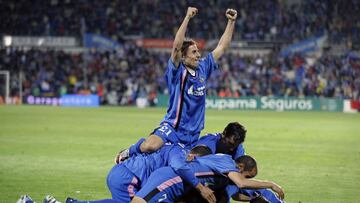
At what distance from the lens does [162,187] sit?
27.4ft

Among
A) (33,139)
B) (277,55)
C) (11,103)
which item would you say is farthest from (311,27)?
(33,139)

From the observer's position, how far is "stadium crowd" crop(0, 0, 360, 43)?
49.0 meters

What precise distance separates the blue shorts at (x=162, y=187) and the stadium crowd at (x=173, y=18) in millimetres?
40078

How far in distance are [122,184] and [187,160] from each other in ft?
2.78

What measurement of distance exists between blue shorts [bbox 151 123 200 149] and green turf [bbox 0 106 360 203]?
201cm

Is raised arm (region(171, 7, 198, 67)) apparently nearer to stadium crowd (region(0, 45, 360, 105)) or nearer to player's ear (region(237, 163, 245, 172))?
Answer: player's ear (region(237, 163, 245, 172))

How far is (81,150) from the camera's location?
734 inches

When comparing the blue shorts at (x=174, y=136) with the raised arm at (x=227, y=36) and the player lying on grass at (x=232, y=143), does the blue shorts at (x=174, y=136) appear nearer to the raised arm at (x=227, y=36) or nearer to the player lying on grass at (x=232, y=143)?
the player lying on grass at (x=232, y=143)

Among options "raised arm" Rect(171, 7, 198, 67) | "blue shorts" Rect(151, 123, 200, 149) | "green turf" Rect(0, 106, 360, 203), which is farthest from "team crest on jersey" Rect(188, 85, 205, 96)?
"green turf" Rect(0, 106, 360, 203)

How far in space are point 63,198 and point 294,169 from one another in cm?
598

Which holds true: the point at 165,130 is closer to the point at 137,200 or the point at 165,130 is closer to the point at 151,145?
the point at 151,145

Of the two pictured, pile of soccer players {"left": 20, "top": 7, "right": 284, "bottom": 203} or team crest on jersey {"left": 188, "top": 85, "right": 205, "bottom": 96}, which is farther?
team crest on jersey {"left": 188, "top": 85, "right": 205, "bottom": 96}

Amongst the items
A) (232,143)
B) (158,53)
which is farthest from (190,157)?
(158,53)

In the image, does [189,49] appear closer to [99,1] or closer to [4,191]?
[4,191]
